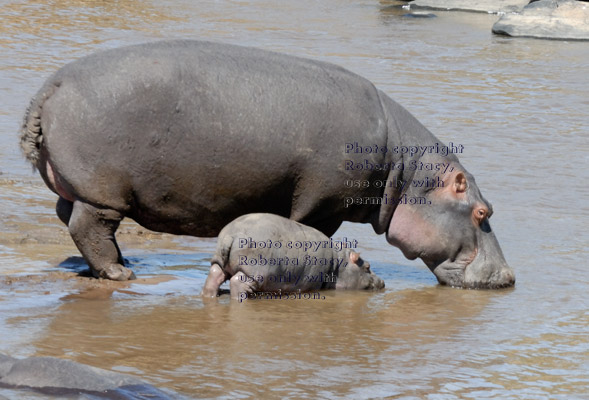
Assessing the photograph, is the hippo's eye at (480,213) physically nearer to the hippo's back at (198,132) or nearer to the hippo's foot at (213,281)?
the hippo's back at (198,132)

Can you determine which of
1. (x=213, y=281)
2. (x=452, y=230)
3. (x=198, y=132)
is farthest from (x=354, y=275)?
(x=198, y=132)

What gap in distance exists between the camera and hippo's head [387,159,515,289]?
7.18 meters

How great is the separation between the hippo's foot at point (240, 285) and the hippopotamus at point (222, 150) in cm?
50

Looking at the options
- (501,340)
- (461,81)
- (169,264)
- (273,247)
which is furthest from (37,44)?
(501,340)

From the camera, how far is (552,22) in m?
20.1

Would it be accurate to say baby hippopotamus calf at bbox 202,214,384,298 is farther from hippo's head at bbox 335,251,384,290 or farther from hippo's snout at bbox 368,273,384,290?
hippo's snout at bbox 368,273,384,290

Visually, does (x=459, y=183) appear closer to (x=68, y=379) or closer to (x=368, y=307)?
(x=368, y=307)

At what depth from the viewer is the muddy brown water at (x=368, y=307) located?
5105 mm

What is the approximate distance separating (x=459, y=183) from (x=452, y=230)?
0.31 meters

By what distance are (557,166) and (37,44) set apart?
9065 millimetres

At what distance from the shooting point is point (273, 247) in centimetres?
650

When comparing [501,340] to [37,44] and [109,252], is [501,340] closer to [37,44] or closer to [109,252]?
[109,252]

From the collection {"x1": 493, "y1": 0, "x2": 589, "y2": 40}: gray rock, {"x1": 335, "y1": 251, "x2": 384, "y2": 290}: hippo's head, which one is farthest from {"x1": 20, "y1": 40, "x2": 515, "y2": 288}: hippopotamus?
{"x1": 493, "y1": 0, "x2": 589, "y2": 40}: gray rock

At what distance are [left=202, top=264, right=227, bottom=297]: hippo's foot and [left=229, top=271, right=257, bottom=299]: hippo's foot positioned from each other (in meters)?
0.10
